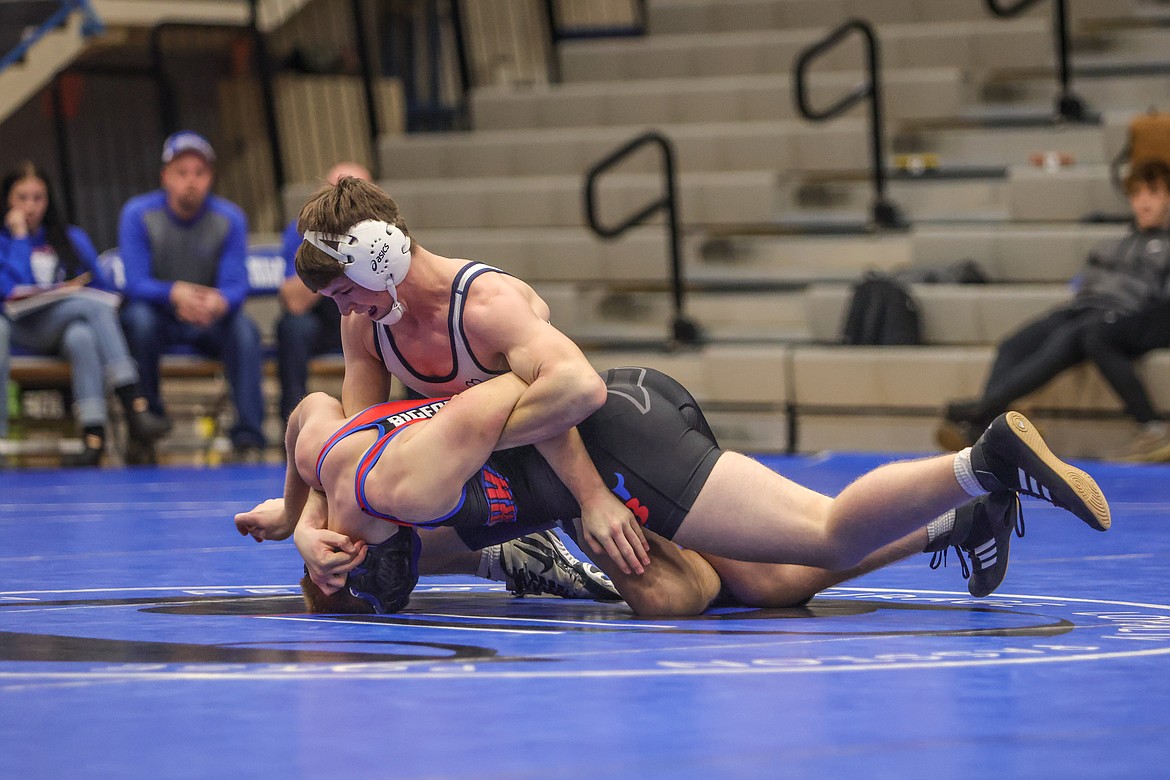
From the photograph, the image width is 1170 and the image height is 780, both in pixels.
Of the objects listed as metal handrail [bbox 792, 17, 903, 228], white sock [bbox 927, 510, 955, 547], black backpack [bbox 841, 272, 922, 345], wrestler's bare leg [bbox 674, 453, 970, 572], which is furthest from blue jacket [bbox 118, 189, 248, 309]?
white sock [bbox 927, 510, 955, 547]

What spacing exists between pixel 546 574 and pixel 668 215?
512 cm

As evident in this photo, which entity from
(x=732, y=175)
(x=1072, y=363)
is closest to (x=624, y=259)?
(x=732, y=175)

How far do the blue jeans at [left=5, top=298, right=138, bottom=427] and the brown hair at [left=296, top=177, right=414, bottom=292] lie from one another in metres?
4.46

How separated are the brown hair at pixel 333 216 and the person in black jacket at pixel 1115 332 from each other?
13.8 feet

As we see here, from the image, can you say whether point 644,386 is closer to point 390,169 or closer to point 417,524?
point 417,524

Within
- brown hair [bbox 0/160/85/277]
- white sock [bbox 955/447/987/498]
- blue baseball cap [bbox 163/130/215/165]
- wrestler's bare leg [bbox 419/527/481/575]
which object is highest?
blue baseball cap [bbox 163/130/215/165]

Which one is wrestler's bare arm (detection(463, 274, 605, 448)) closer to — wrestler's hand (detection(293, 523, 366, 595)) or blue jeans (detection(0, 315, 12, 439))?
wrestler's hand (detection(293, 523, 366, 595))

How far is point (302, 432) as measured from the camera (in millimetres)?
3703

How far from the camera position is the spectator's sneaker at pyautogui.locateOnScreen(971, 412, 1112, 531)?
325 centimetres

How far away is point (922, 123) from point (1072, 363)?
8.74 feet

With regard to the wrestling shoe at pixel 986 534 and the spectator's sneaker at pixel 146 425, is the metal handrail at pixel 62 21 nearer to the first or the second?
the spectator's sneaker at pixel 146 425

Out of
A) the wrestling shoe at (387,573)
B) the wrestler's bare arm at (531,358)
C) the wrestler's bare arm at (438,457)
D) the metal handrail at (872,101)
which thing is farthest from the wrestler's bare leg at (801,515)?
the metal handrail at (872,101)

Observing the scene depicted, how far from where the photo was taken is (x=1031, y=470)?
3.27m

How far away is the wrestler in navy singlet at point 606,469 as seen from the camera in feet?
11.7
